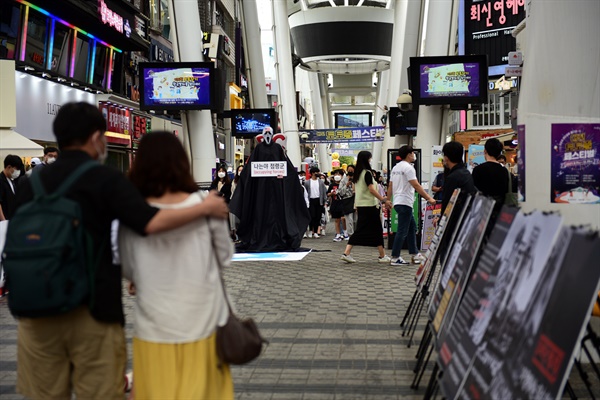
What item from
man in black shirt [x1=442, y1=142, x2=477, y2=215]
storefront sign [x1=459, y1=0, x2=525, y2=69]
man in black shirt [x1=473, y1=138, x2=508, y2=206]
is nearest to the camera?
man in black shirt [x1=473, y1=138, x2=508, y2=206]

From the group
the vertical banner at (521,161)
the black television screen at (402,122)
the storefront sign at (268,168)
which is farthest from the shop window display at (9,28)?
the vertical banner at (521,161)

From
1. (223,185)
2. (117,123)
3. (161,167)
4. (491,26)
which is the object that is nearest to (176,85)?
(223,185)

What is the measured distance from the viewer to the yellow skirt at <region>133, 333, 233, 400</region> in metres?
3.79

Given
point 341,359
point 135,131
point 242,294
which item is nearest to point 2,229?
point 242,294

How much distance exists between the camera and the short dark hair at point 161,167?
385 cm

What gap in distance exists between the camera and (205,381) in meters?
3.83

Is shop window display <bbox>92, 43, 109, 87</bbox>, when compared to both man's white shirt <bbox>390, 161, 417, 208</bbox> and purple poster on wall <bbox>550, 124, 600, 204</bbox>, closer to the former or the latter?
man's white shirt <bbox>390, 161, 417, 208</bbox>

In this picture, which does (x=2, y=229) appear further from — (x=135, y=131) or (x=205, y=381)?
(x=135, y=131)

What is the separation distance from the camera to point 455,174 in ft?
31.7

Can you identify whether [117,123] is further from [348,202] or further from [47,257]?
[47,257]

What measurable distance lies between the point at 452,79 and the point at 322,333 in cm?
1323

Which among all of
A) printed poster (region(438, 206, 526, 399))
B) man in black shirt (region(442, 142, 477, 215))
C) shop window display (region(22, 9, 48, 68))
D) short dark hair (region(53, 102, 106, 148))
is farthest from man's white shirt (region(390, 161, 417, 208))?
shop window display (region(22, 9, 48, 68))

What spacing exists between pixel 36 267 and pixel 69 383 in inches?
26.4

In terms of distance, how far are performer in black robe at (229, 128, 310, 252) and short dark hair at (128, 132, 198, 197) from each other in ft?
43.4
